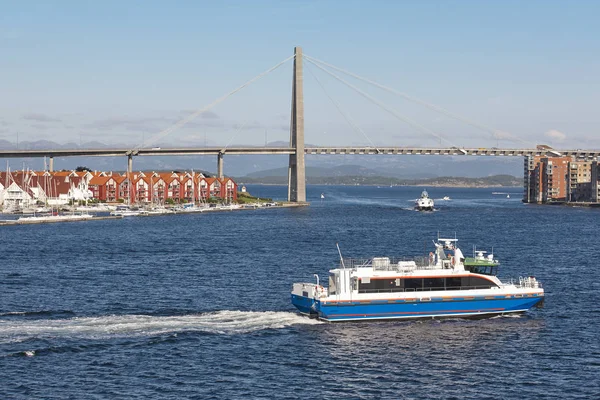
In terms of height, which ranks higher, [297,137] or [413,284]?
[297,137]

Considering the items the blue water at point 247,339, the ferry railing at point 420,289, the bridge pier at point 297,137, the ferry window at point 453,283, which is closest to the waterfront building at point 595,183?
the bridge pier at point 297,137

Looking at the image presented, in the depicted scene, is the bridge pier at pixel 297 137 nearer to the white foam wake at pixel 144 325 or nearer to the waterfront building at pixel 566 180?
the waterfront building at pixel 566 180

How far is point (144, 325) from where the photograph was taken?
117ft

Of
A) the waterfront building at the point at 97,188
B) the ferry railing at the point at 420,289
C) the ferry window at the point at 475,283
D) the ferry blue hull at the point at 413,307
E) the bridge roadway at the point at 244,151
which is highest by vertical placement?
the bridge roadway at the point at 244,151

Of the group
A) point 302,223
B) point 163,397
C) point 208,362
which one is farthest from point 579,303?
point 302,223

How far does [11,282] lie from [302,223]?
2210 inches

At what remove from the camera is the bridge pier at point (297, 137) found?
150000 mm

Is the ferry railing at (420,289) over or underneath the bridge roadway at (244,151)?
underneath

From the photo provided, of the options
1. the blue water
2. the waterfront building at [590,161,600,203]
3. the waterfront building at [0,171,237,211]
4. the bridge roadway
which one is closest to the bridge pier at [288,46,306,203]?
the bridge roadway

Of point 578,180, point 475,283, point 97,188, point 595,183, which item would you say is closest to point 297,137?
point 97,188

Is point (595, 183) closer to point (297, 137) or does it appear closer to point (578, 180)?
point (578, 180)

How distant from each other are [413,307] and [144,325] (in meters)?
11.1

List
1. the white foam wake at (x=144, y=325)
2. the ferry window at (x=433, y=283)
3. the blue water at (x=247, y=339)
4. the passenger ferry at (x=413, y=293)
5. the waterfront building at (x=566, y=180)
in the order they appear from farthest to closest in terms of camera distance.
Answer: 1. the waterfront building at (x=566, y=180)
2. the ferry window at (x=433, y=283)
3. the passenger ferry at (x=413, y=293)
4. the white foam wake at (x=144, y=325)
5. the blue water at (x=247, y=339)

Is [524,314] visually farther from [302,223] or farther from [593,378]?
[302,223]
